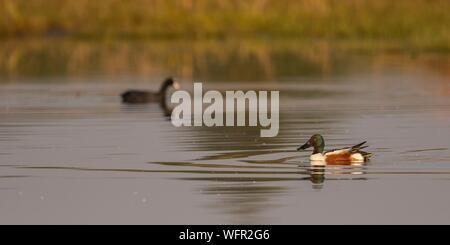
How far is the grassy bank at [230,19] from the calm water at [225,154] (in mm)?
12975

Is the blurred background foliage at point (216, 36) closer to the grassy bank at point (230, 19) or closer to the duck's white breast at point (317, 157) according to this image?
the grassy bank at point (230, 19)

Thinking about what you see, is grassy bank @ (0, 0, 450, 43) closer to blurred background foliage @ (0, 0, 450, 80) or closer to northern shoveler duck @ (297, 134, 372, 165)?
blurred background foliage @ (0, 0, 450, 80)

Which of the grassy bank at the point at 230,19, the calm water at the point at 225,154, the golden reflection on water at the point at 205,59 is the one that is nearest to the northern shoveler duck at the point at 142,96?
the calm water at the point at 225,154

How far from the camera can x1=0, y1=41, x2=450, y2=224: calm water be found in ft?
48.2

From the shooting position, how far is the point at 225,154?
63.9 feet

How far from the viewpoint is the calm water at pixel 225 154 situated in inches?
578

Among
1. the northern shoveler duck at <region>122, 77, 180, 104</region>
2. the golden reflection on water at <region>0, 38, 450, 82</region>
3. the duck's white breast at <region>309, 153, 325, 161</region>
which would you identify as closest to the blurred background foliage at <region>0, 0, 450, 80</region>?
the golden reflection on water at <region>0, 38, 450, 82</region>

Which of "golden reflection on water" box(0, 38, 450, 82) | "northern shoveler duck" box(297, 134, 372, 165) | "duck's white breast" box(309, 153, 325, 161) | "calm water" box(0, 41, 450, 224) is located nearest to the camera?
"calm water" box(0, 41, 450, 224)

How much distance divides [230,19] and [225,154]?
3534 cm

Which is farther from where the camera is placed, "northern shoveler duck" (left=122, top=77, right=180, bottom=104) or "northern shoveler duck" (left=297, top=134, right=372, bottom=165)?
"northern shoveler duck" (left=122, top=77, right=180, bottom=104)

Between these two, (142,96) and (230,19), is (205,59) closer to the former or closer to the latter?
(230,19)

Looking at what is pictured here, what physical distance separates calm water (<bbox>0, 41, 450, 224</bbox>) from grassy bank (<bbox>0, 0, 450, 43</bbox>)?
12975 mm
